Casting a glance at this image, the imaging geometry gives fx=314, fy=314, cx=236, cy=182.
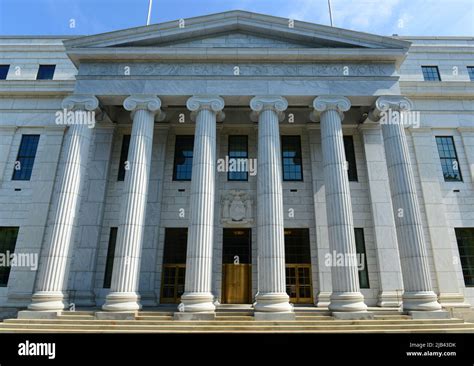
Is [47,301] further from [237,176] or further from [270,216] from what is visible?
[237,176]

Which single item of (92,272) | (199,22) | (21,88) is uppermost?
(199,22)

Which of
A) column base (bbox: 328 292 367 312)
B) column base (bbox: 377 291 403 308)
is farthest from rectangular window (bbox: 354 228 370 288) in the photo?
column base (bbox: 328 292 367 312)

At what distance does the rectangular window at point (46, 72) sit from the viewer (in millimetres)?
26919

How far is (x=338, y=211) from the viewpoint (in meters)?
17.8

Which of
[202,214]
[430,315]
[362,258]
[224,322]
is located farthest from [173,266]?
[430,315]

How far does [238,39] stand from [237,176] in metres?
9.62

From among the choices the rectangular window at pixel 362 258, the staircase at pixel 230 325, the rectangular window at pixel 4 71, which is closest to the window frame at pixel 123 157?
the staircase at pixel 230 325

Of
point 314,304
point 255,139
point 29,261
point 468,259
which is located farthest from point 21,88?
point 468,259

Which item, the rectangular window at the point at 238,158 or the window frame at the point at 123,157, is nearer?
the window frame at the point at 123,157

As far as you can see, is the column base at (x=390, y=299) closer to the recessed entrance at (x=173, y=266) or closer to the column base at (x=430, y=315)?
the column base at (x=430, y=315)

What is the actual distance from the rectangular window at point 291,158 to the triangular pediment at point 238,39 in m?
6.91

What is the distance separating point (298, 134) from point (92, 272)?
1782 cm
